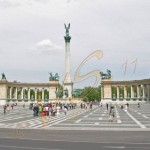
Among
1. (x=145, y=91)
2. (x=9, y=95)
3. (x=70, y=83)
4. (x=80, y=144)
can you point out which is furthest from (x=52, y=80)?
(x=80, y=144)

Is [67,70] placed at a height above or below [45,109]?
above

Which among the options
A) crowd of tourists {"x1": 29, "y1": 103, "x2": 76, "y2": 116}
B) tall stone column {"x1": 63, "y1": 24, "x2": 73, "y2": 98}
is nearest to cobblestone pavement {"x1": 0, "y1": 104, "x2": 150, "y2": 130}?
crowd of tourists {"x1": 29, "y1": 103, "x2": 76, "y2": 116}

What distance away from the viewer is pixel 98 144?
17.0 m

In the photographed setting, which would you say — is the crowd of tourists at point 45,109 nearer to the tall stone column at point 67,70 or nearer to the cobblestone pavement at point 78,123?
the cobblestone pavement at point 78,123

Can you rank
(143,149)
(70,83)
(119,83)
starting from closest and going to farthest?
(143,149)
(70,83)
(119,83)

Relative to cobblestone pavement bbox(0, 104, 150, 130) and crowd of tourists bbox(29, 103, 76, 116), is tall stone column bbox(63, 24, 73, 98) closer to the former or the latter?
crowd of tourists bbox(29, 103, 76, 116)

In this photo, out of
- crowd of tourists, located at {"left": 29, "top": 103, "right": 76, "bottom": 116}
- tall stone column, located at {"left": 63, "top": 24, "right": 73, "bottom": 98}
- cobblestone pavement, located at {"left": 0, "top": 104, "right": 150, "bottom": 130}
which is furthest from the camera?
tall stone column, located at {"left": 63, "top": 24, "right": 73, "bottom": 98}

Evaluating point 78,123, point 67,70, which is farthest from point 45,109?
point 67,70

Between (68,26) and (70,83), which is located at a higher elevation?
(68,26)

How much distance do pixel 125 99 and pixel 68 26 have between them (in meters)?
38.0

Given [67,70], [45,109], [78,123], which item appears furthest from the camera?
[67,70]

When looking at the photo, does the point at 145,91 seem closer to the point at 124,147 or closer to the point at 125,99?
the point at 125,99

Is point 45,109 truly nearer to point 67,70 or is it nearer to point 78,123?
point 78,123

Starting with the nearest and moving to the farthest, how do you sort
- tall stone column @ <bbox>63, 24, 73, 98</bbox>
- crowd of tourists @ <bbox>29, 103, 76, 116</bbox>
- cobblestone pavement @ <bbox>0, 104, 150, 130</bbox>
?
cobblestone pavement @ <bbox>0, 104, 150, 130</bbox>, crowd of tourists @ <bbox>29, 103, 76, 116</bbox>, tall stone column @ <bbox>63, 24, 73, 98</bbox>
